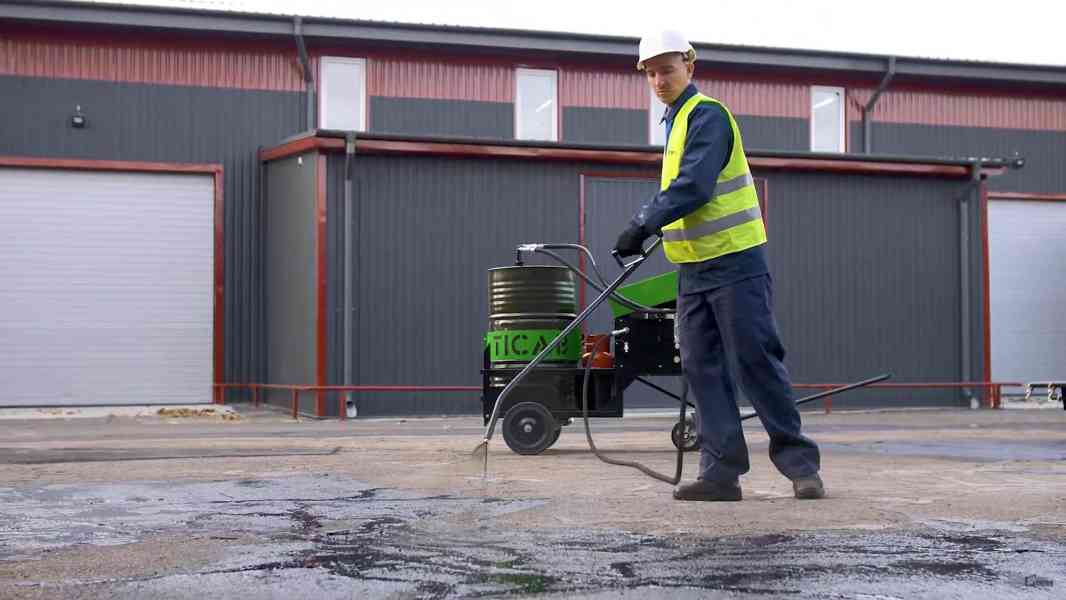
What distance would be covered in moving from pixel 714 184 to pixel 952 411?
13234 millimetres

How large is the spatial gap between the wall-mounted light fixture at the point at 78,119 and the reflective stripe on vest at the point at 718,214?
1479cm

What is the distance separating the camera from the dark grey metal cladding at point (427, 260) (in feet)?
55.9

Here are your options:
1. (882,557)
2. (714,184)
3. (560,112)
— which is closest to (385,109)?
(560,112)

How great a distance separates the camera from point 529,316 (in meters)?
9.35

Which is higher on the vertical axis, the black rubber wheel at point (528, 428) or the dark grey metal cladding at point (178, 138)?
the dark grey metal cladding at point (178, 138)

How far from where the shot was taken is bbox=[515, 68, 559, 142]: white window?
68.8 ft

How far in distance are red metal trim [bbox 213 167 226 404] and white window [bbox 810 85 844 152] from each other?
1026cm

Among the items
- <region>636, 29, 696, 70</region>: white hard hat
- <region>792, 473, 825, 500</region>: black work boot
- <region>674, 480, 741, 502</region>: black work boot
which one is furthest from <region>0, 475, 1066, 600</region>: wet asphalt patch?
<region>636, 29, 696, 70</region>: white hard hat

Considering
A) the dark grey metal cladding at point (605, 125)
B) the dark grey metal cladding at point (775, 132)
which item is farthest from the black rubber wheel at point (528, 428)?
the dark grey metal cladding at point (775, 132)

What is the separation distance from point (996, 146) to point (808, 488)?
19938 millimetres

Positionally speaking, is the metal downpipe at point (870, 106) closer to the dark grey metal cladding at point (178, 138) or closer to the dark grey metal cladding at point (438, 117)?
the dark grey metal cladding at point (438, 117)

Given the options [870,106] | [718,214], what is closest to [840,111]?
[870,106]

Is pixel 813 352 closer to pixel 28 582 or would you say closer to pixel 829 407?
pixel 829 407

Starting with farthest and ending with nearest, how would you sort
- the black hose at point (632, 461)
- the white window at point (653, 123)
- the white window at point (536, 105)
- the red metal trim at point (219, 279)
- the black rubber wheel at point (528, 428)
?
the white window at point (653, 123) < the white window at point (536, 105) < the red metal trim at point (219, 279) < the black rubber wheel at point (528, 428) < the black hose at point (632, 461)
